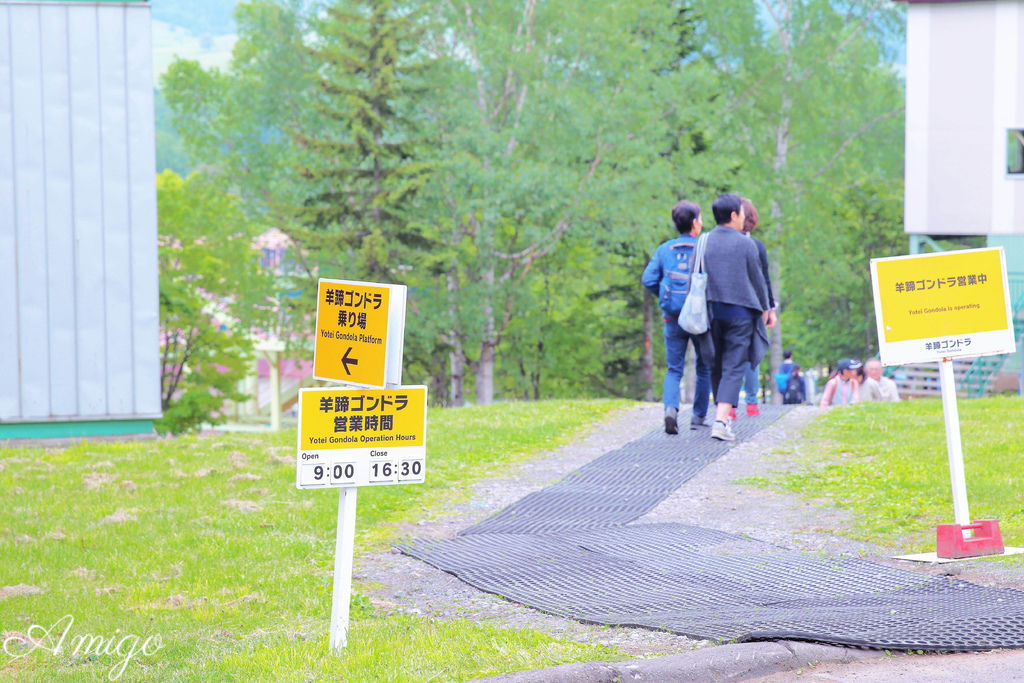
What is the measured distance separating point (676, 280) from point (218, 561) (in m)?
4.75

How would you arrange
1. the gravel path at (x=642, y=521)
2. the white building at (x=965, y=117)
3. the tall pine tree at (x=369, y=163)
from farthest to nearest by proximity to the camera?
the tall pine tree at (x=369, y=163) < the white building at (x=965, y=117) < the gravel path at (x=642, y=521)

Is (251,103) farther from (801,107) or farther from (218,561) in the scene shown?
(218,561)

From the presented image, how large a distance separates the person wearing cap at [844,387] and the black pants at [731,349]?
4.97 metres

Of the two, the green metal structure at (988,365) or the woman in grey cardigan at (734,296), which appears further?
the green metal structure at (988,365)

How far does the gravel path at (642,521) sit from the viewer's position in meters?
5.71

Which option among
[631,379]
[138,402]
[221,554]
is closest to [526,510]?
[221,554]

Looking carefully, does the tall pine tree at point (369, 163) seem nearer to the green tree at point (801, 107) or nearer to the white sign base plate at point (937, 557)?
the green tree at point (801, 107)

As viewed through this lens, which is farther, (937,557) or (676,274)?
(676,274)

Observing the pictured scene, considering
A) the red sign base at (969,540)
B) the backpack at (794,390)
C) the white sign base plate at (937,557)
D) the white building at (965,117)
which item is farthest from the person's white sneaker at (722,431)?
the white building at (965,117)

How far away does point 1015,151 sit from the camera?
29.0 m

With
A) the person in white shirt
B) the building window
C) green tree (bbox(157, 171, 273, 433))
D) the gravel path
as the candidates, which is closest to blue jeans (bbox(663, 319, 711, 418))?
the gravel path

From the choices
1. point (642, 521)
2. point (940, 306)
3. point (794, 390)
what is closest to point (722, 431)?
point (642, 521)

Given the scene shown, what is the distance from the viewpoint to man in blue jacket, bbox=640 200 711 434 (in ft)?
33.4

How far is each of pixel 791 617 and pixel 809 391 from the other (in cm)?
1925
